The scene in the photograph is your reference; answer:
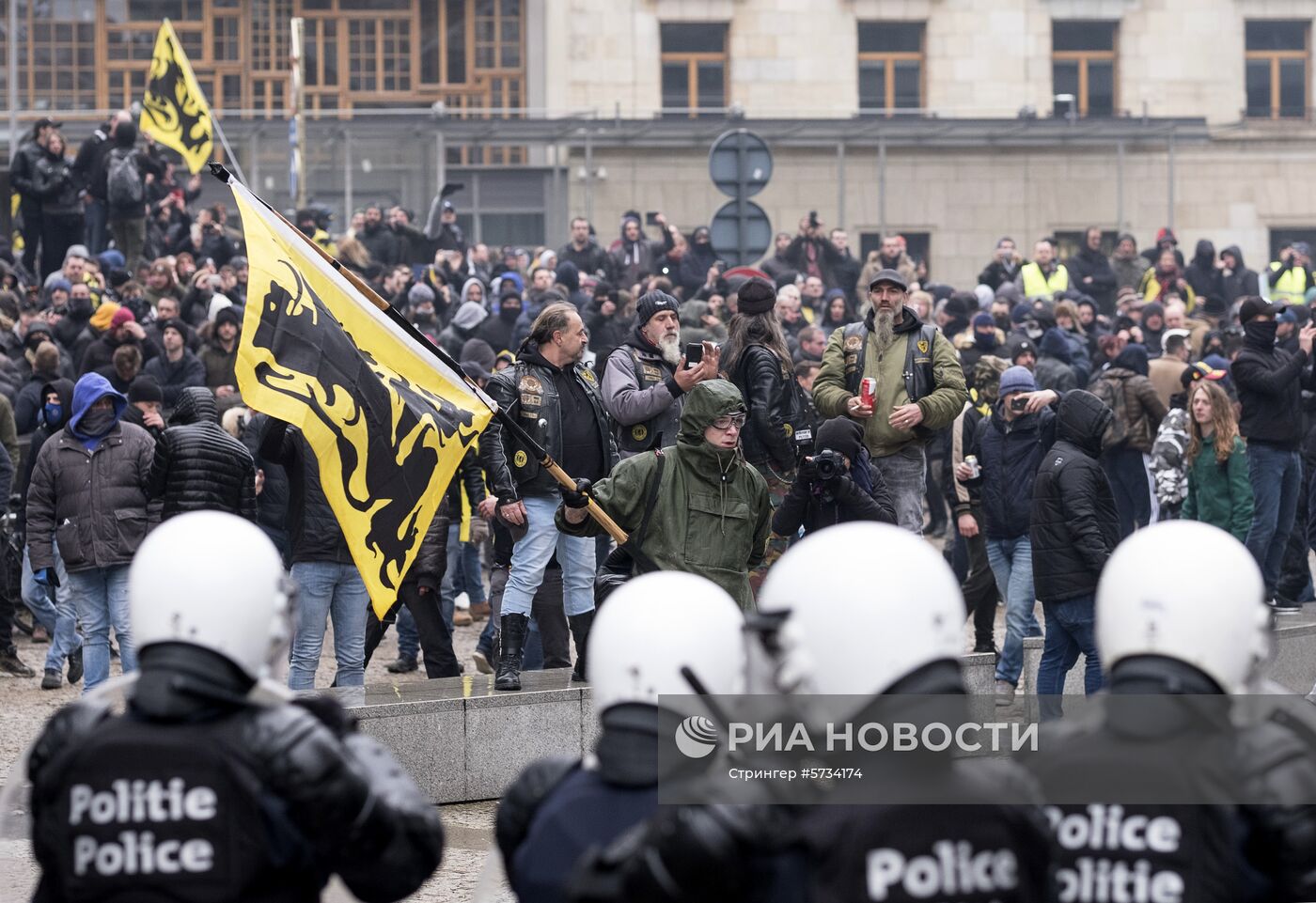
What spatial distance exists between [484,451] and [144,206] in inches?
465

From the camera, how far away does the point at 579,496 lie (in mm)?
7918

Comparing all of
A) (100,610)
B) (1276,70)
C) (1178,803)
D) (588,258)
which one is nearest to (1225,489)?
(100,610)

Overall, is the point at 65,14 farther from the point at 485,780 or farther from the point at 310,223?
the point at 485,780

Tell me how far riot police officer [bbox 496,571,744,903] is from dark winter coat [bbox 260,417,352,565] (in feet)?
17.2

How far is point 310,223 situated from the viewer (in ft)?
65.3

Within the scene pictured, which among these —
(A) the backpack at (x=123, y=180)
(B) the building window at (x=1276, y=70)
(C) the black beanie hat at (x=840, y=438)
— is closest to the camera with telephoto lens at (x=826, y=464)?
(C) the black beanie hat at (x=840, y=438)

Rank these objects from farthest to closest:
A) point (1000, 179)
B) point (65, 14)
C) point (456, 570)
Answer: point (65, 14) < point (1000, 179) < point (456, 570)

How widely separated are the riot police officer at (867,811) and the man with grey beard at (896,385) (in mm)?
6224

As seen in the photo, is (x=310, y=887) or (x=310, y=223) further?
(x=310, y=223)

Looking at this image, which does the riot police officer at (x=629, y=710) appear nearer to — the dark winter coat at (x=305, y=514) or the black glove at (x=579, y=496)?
the black glove at (x=579, y=496)

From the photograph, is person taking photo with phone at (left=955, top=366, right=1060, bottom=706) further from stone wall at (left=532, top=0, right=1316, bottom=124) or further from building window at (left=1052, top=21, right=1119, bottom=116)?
building window at (left=1052, top=21, right=1119, bottom=116)

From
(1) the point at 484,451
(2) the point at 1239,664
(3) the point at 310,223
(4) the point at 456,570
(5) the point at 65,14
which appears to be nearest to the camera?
(2) the point at 1239,664

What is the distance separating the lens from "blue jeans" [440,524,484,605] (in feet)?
40.5

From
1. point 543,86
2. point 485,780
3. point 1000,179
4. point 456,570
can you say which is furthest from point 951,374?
point 543,86
